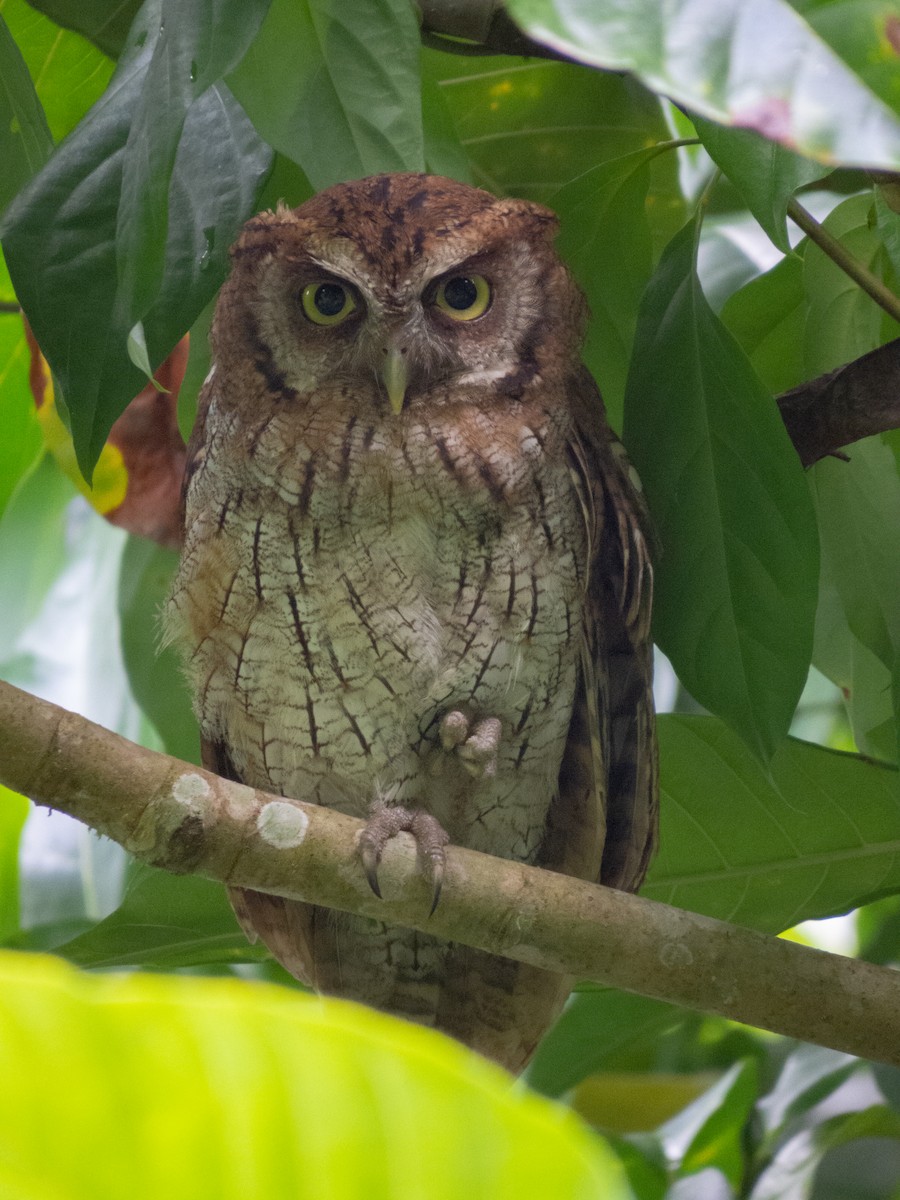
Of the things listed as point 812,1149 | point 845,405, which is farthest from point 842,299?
point 812,1149

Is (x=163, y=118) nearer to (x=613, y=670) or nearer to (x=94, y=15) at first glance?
(x=94, y=15)

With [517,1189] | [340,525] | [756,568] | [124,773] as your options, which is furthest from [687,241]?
[517,1189]

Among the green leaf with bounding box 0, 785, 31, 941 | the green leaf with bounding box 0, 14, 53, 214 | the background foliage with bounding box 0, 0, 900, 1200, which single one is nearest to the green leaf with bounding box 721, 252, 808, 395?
the background foliage with bounding box 0, 0, 900, 1200

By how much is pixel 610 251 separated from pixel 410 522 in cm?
38

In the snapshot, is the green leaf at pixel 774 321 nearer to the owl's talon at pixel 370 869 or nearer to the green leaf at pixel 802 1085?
the owl's talon at pixel 370 869

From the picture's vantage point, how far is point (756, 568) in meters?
1.22

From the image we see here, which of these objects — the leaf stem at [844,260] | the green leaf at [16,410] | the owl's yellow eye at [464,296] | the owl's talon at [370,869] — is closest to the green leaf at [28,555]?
the green leaf at [16,410]

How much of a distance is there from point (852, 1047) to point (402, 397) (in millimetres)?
768

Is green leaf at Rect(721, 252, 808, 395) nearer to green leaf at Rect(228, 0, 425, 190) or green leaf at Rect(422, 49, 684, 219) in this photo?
green leaf at Rect(422, 49, 684, 219)

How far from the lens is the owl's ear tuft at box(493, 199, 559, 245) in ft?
4.66

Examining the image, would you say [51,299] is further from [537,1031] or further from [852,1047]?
[537,1031]

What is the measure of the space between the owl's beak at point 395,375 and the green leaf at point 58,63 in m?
0.47

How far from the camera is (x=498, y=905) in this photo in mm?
1146

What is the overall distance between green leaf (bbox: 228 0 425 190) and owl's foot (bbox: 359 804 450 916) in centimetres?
57
